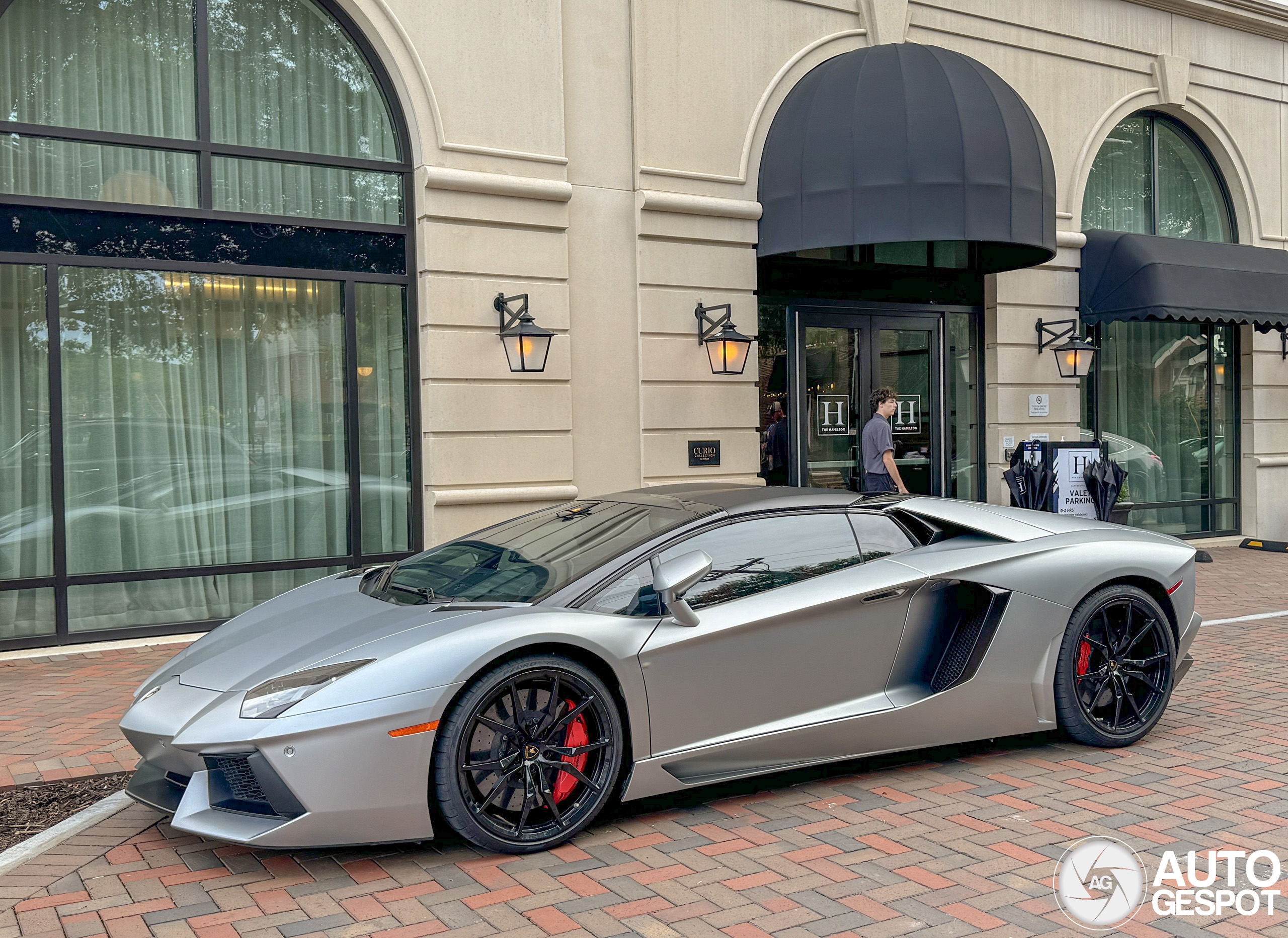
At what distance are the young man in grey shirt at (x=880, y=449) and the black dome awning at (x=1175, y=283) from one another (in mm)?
3679

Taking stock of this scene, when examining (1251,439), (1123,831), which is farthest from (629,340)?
(1251,439)

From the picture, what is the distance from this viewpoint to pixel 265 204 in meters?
9.04

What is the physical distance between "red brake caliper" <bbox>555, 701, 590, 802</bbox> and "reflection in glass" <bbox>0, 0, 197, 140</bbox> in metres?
6.74

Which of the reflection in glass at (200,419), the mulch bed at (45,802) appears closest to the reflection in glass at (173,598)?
the reflection in glass at (200,419)

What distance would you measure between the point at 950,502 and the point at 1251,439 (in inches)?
458

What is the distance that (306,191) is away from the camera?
9234mm

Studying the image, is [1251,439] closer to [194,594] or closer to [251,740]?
[194,594]

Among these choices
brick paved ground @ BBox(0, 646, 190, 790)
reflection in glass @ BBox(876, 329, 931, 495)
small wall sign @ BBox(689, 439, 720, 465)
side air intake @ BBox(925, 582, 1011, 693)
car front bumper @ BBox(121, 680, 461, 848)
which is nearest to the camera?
car front bumper @ BBox(121, 680, 461, 848)

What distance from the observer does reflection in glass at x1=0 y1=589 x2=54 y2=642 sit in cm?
817

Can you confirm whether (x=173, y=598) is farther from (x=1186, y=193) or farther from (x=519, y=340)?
(x=1186, y=193)

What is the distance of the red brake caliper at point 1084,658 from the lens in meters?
5.08

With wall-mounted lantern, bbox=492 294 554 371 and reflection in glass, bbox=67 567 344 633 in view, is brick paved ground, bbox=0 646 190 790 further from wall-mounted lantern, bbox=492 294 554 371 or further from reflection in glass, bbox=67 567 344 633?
wall-mounted lantern, bbox=492 294 554 371

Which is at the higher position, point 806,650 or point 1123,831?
point 806,650

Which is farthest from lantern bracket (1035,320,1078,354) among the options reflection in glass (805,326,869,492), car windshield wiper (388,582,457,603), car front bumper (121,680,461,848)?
A: car front bumper (121,680,461,848)
